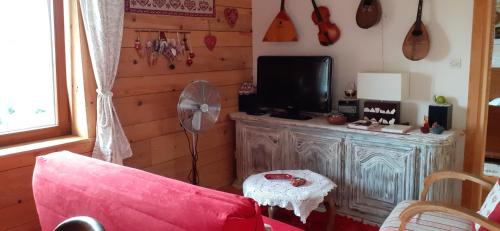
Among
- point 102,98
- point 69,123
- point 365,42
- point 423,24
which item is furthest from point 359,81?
point 69,123

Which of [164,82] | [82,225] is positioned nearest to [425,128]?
[164,82]

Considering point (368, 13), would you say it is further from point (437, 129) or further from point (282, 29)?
point (437, 129)

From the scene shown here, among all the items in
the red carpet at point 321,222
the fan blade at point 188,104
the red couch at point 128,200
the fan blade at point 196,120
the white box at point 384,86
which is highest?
the white box at point 384,86

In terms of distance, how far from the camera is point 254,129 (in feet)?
12.1

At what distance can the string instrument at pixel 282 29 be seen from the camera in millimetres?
3693

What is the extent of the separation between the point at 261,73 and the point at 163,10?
1.03 metres

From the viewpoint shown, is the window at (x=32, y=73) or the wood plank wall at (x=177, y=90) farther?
the wood plank wall at (x=177, y=90)

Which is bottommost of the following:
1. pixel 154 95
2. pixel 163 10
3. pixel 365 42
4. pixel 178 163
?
pixel 178 163

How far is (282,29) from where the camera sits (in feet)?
12.2

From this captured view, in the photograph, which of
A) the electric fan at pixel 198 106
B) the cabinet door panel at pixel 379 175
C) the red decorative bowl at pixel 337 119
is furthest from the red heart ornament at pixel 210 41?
the cabinet door panel at pixel 379 175

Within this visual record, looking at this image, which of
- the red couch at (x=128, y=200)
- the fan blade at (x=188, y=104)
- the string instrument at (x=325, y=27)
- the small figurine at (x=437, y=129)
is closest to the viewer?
the red couch at (x=128, y=200)

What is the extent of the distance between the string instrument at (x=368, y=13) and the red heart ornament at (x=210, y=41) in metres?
1.17

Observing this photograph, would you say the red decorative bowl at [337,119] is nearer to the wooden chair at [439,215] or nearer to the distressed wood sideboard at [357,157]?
the distressed wood sideboard at [357,157]

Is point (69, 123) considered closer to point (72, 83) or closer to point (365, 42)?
point (72, 83)
